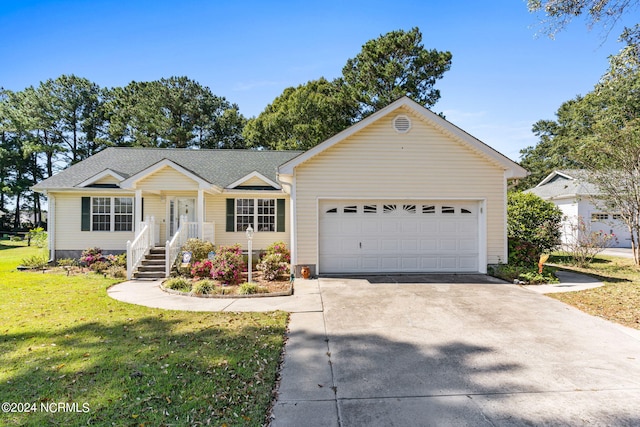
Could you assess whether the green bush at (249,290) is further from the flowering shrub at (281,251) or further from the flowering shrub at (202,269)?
the flowering shrub at (281,251)

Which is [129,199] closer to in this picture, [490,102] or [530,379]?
[530,379]

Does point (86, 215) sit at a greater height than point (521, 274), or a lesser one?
greater

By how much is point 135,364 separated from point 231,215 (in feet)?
32.6

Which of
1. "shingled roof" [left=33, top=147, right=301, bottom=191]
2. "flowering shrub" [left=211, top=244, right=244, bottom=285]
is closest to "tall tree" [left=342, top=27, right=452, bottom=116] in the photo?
"shingled roof" [left=33, top=147, right=301, bottom=191]

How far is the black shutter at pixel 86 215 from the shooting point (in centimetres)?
1334

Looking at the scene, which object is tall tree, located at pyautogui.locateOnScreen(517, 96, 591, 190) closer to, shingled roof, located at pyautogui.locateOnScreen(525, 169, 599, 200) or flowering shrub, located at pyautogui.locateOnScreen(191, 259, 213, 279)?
shingled roof, located at pyautogui.locateOnScreen(525, 169, 599, 200)

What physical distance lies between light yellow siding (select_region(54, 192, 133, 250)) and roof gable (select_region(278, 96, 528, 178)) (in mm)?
8516

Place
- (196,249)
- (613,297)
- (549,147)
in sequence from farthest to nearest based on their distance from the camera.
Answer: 1. (549,147)
2. (196,249)
3. (613,297)

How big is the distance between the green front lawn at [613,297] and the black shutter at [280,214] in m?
9.72

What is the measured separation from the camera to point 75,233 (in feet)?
43.8

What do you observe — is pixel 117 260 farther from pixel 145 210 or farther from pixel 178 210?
pixel 178 210

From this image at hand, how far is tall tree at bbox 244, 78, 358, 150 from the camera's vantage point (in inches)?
969

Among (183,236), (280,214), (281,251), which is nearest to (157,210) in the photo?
(183,236)

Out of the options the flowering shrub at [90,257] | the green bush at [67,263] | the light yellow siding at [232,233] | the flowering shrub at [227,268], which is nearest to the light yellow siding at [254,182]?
the light yellow siding at [232,233]
